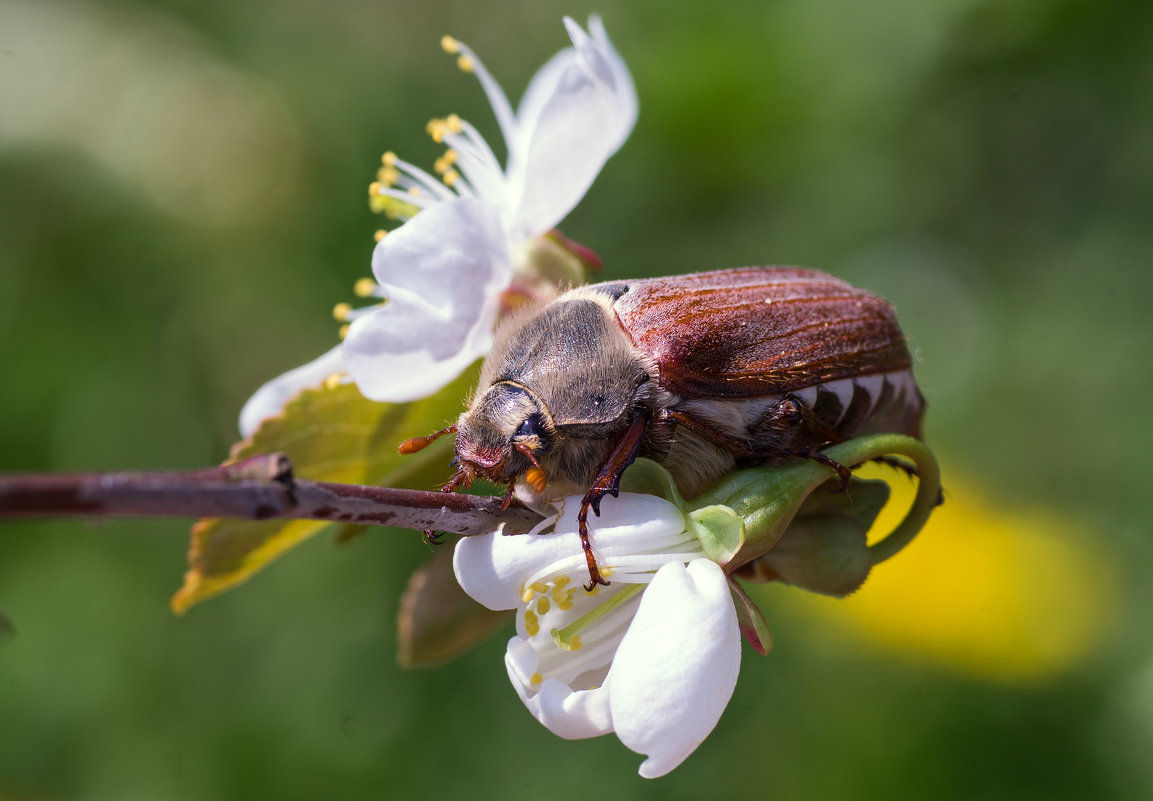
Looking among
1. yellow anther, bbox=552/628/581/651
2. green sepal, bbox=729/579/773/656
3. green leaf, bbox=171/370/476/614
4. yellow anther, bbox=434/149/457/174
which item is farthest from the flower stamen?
yellow anther, bbox=434/149/457/174

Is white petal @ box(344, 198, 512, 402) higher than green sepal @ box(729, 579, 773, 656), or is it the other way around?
white petal @ box(344, 198, 512, 402)

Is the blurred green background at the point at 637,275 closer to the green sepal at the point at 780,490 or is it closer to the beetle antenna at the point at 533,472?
the green sepal at the point at 780,490

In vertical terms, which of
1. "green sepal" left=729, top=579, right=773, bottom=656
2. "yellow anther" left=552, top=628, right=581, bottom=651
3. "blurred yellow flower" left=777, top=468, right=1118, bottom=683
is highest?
"green sepal" left=729, top=579, right=773, bottom=656

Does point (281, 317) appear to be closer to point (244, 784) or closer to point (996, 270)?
point (244, 784)

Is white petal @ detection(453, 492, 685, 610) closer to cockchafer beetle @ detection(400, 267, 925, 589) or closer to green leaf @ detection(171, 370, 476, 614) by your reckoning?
cockchafer beetle @ detection(400, 267, 925, 589)

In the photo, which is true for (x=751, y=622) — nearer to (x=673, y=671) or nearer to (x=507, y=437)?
(x=673, y=671)

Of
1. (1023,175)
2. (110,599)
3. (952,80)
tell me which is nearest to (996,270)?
(1023,175)
